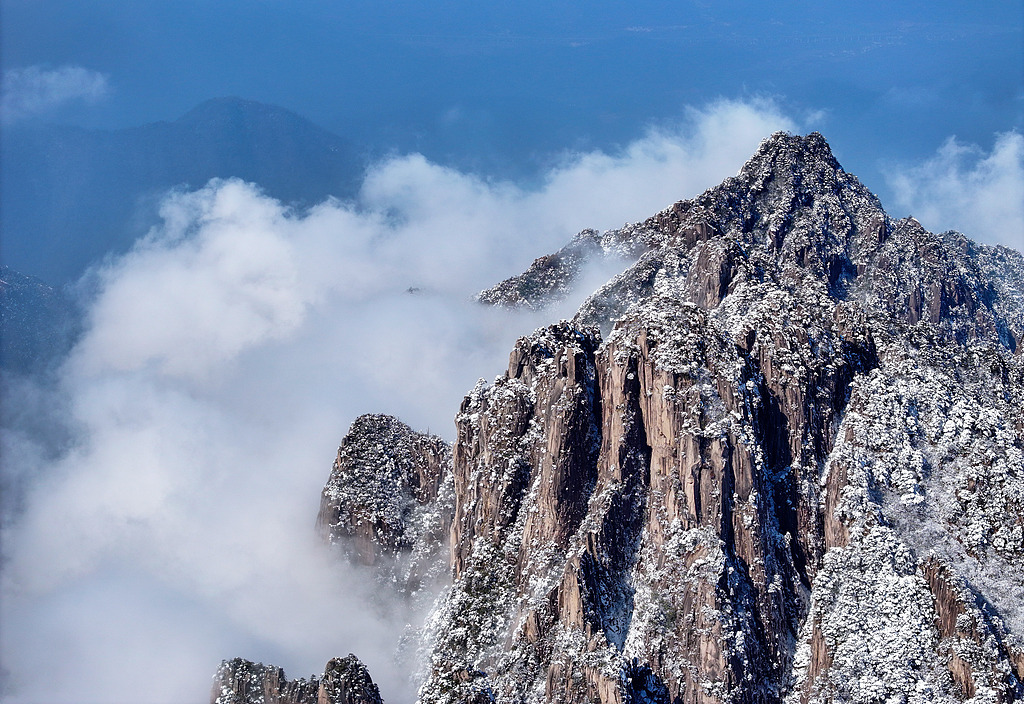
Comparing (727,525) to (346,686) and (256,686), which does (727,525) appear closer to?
(346,686)

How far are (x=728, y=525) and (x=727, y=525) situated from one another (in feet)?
0.72

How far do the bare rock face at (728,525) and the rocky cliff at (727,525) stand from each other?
32cm

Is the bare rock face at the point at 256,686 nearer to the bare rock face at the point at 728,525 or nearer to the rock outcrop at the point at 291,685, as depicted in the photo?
the rock outcrop at the point at 291,685

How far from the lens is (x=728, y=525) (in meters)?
170

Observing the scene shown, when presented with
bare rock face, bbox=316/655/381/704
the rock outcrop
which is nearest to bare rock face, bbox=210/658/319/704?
the rock outcrop

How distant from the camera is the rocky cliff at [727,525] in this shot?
157375mm

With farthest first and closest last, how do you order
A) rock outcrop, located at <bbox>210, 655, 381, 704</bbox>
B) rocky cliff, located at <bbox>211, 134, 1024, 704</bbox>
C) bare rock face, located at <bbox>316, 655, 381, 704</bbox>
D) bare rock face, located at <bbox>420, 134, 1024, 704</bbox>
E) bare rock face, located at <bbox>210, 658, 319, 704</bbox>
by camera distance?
bare rock face, located at <bbox>210, 658, 319, 704</bbox>
bare rock face, located at <bbox>420, 134, 1024, 704</bbox>
rocky cliff, located at <bbox>211, 134, 1024, 704</bbox>
rock outcrop, located at <bbox>210, 655, 381, 704</bbox>
bare rock face, located at <bbox>316, 655, 381, 704</bbox>

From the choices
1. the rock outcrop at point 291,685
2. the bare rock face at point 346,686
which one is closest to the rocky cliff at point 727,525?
the bare rock face at point 346,686

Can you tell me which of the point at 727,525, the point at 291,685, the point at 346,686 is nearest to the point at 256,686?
the point at 291,685

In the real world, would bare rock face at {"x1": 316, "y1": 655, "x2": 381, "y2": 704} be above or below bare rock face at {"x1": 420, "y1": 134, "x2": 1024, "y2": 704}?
below

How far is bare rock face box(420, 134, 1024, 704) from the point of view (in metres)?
158

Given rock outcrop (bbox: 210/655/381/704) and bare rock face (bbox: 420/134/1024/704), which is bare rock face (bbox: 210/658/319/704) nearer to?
rock outcrop (bbox: 210/655/381/704)

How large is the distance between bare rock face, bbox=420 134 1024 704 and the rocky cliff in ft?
1.07

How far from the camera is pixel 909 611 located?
158m
